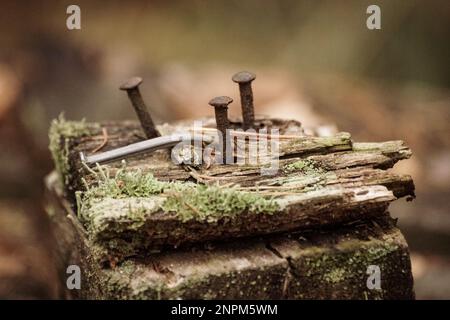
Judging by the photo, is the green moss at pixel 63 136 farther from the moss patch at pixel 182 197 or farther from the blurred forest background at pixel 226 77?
the blurred forest background at pixel 226 77

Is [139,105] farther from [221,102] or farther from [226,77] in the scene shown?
[226,77]

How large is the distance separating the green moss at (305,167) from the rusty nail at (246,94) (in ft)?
1.85

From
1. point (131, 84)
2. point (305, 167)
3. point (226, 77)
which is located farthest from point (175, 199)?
point (226, 77)

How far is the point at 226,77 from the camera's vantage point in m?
7.99

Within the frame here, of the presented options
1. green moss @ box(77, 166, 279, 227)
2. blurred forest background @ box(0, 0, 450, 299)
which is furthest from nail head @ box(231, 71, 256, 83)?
blurred forest background @ box(0, 0, 450, 299)

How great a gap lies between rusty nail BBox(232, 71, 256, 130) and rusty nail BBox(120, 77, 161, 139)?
58 cm

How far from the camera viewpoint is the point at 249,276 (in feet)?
8.54

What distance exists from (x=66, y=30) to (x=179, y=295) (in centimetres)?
664

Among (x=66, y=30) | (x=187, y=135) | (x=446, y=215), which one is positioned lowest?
(x=446, y=215)

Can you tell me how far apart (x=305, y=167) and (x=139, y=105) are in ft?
3.79

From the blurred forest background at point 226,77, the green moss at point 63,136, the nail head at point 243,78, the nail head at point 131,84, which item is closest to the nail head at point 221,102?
the nail head at point 243,78

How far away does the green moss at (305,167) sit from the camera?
9.71 ft

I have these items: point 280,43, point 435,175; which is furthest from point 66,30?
point 435,175

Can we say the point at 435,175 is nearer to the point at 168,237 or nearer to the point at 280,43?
the point at 280,43
